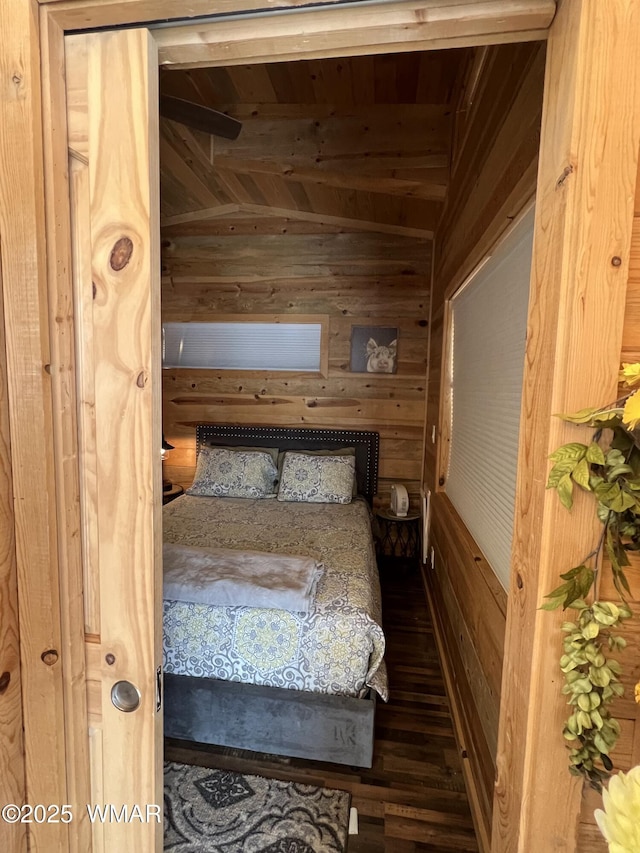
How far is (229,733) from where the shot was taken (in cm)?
180

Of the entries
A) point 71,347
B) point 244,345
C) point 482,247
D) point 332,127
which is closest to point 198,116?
point 332,127

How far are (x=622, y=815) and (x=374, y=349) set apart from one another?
3392 mm

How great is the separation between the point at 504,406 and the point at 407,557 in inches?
88.7

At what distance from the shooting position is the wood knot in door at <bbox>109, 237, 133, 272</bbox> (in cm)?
75

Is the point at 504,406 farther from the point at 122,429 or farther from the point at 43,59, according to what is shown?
the point at 43,59

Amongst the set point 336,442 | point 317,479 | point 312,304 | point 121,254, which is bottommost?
point 317,479

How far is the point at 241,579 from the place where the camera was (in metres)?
1.83

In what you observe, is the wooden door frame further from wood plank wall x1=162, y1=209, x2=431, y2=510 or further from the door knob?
wood plank wall x1=162, y1=209, x2=431, y2=510

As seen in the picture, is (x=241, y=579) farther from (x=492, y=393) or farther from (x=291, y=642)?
(x=492, y=393)

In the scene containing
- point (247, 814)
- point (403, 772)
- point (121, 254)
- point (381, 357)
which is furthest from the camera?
point (381, 357)

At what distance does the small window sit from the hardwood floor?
8.20 ft

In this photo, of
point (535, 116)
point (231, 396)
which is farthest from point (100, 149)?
point (231, 396)

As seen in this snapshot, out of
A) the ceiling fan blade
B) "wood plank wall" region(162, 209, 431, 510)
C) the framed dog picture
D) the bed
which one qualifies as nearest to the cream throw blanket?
the bed

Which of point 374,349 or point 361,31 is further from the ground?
point 361,31
